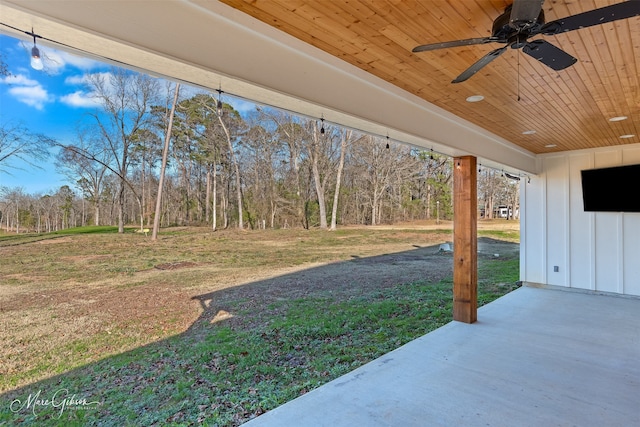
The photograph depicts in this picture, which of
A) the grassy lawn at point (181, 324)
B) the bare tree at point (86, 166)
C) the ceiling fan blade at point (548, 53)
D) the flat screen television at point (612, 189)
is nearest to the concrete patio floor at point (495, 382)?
the grassy lawn at point (181, 324)

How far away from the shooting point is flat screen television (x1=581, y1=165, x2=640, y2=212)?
15.4ft

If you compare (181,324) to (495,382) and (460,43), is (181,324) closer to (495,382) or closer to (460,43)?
(495,382)

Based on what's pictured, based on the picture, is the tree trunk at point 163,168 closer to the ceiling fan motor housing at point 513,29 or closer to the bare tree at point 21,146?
the bare tree at point 21,146

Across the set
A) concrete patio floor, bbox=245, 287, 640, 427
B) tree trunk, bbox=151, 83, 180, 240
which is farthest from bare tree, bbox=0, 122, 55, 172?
concrete patio floor, bbox=245, 287, 640, 427

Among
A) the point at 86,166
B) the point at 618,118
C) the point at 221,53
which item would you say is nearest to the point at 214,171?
the point at 86,166

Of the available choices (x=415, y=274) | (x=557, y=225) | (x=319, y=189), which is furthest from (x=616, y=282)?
(x=319, y=189)

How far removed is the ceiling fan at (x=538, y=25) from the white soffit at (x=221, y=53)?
0.74 m

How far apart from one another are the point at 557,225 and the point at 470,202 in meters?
2.81

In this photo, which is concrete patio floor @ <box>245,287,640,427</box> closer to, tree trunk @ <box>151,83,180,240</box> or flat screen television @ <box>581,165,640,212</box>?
flat screen television @ <box>581,165,640,212</box>

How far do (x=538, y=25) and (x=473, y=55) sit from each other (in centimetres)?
67

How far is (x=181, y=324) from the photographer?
373 centimetres

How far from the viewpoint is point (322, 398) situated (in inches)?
87.6

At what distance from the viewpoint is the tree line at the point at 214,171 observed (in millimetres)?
3334

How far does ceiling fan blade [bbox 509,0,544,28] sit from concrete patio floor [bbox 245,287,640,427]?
2.15 m
